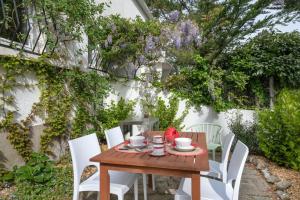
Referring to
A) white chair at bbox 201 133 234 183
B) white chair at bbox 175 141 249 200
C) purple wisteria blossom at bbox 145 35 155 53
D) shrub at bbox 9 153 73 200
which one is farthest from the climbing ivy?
white chair at bbox 201 133 234 183

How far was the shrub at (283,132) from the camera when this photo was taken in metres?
4.15

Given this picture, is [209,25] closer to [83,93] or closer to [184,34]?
[184,34]

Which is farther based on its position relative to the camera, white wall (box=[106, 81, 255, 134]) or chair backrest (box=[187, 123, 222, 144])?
white wall (box=[106, 81, 255, 134])

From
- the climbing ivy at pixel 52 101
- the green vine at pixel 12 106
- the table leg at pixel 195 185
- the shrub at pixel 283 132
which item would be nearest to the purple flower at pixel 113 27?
the climbing ivy at pixel 52 101

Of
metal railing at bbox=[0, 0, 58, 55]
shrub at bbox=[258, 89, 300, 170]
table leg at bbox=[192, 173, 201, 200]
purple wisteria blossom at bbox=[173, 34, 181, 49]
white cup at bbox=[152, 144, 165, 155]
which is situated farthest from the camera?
purple wisteria blossom at bbox=[173, 34, 181, 49]

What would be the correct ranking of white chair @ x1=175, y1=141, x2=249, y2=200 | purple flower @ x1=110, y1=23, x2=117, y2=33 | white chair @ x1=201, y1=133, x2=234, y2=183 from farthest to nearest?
purple flower @ x1=110, y1=23, x2=117, y2=33, white chair @ x1=201, y1=133, x2=234, y2=183, white chair @ x1=175, y1=141, x2=249, y2=200

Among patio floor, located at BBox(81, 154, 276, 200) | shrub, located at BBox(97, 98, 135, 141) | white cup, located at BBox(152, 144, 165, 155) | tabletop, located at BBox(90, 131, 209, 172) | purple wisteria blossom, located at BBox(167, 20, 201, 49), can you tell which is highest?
purple wisteria blossom, located at BBox(167, 20, 201, 49)

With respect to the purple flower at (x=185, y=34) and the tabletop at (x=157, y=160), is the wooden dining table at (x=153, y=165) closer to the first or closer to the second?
the tabletop at (x=157, y=160)

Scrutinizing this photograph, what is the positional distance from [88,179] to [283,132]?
11.0 ft

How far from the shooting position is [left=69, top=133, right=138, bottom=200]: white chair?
2.43 meters

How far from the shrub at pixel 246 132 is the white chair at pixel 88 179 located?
3437mm

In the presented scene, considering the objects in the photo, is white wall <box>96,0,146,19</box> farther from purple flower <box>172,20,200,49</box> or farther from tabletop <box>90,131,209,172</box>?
tabletop <box>90,131,209,172</box>

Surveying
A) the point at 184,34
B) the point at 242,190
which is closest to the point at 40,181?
the point at 242,190

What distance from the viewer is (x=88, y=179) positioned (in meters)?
2.65
